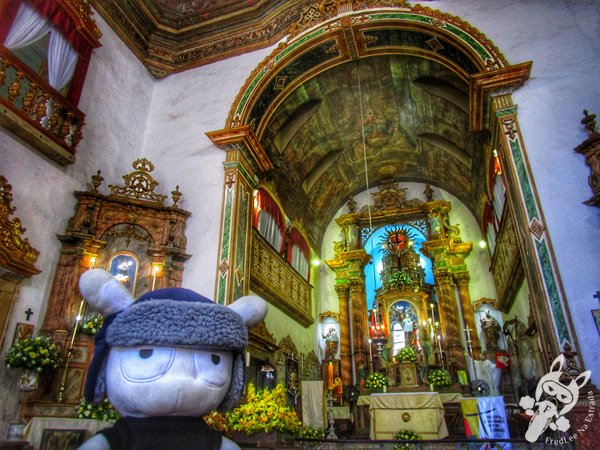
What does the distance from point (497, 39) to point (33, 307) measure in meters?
8.66

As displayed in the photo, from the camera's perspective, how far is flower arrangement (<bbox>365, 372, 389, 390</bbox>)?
35.9 ft

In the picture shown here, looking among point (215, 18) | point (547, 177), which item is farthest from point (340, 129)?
point (547, 177)

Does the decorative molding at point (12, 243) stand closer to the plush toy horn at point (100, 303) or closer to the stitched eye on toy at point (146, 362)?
the plush toy horn at point (100, 303)

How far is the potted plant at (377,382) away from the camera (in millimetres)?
10930

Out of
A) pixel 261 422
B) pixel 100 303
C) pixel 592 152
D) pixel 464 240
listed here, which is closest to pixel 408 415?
pixel 261 422

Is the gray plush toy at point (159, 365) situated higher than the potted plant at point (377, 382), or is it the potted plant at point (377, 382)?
the potted plant at point (377, 382)

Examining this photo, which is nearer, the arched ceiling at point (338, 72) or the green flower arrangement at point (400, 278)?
the arched ceiling at point (338, 72)

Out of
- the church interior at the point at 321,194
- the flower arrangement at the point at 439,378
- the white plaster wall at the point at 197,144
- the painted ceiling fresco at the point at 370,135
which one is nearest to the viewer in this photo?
the church interior at the point at 321,194

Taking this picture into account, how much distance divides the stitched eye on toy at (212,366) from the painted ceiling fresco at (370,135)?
26.5ft

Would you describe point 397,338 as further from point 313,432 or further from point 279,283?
point 313,432

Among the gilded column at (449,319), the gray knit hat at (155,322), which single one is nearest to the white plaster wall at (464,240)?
the gilded column at (449,319)

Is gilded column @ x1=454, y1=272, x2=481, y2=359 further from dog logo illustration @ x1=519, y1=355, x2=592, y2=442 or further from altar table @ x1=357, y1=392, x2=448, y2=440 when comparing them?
dog logo illustration @ x1=519, y1=355, x2=592, y2=442

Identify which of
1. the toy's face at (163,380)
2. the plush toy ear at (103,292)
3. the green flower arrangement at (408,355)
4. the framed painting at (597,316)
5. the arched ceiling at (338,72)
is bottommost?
the toy's face at (163,380)

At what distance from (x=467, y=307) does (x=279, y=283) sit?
19.2ft
